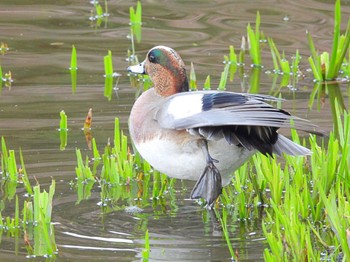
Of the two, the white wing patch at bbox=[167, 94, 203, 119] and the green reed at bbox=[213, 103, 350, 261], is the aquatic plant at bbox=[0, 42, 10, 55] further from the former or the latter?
the white wing patch at bbox=[167, 94, 203, 119]

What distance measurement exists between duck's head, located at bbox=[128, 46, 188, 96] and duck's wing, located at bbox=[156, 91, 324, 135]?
414mm

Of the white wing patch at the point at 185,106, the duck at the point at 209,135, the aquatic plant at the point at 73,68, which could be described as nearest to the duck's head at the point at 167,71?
the duck at the point at 209,135

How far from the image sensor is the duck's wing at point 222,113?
5.02 m

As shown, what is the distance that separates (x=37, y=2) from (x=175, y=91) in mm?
5238

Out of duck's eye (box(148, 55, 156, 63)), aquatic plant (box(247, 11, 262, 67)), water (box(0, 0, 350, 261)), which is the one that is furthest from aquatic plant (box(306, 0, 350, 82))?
duck's eye (box(148, 55, 156, 63))

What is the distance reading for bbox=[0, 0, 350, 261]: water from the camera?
5285 millimetres

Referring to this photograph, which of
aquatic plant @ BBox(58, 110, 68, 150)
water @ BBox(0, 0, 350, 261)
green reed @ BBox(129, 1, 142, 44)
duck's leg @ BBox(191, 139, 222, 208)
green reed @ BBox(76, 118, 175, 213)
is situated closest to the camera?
water @ BBox(0, 0, 350, 261)

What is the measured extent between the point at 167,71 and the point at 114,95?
2.21 meters

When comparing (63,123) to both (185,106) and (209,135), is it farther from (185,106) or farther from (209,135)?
(209,135)

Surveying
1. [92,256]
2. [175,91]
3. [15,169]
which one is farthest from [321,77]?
[92,256]

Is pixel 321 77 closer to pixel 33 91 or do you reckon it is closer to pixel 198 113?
pixel 33 91

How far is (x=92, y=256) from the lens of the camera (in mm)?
5039

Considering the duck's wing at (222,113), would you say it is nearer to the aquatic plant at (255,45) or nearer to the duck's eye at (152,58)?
the duck's eye at (152,58)

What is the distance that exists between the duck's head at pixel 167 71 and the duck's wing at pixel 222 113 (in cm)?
41
